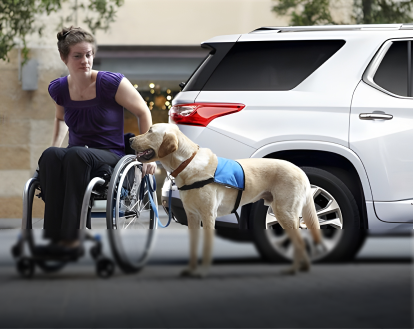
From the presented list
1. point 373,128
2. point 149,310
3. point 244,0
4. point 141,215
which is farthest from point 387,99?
point 244,0

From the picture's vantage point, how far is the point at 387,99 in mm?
3057

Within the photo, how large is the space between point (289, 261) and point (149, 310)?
221 millimetres

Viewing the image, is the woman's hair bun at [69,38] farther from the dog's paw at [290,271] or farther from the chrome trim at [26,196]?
the dog's paw at [290,271]

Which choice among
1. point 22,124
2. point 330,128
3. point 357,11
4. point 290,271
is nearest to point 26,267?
point 290,271

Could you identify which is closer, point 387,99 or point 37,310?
Answer: point 37,310

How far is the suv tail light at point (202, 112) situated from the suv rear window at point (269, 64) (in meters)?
0.14

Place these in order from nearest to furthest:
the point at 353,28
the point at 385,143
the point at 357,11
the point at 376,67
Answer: the point at 385,143
the point at 376,67
the point at 353,28
the point at 357,11

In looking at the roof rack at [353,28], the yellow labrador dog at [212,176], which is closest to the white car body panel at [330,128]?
the roof rack at [353,28]

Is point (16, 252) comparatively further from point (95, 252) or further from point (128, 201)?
point (128, 201)

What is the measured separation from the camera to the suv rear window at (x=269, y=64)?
323cm

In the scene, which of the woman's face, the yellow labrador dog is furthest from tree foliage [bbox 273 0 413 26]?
the yellow labrador dog

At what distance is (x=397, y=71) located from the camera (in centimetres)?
324

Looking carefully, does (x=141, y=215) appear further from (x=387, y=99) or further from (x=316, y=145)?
(x=387, y=99)

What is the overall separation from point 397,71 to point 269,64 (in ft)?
2.43
